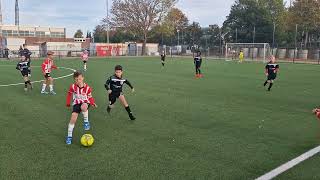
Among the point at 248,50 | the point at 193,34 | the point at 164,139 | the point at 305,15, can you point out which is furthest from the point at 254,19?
the point at 164,139

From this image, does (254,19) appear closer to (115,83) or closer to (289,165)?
(115,83)

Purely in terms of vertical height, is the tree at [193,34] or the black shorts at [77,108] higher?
the tree at [193,34]

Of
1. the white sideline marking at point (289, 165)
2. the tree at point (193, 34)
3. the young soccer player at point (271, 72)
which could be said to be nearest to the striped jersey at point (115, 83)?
the white sideline marking at point (289, 165)

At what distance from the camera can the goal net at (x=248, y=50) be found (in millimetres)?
53812

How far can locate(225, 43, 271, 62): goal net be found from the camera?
53812 mm

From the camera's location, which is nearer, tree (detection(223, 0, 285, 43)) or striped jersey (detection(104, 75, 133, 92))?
striped jersey (detection(104, 75, 133, 92))

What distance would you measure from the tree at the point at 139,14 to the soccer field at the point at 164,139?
58.2 metres

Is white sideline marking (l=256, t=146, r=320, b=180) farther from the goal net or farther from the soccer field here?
the goal net

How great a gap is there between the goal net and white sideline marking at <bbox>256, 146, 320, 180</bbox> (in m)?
47.1

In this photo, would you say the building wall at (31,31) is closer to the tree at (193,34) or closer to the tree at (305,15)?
the tree at (193,34)

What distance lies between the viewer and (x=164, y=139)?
805 centimetres

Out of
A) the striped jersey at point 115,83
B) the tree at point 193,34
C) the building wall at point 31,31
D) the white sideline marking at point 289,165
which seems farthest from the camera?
the tree at point 193,34

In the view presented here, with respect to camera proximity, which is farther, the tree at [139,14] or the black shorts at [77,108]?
the tree at [139,14]

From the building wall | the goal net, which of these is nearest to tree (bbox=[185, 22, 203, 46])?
the building wall
